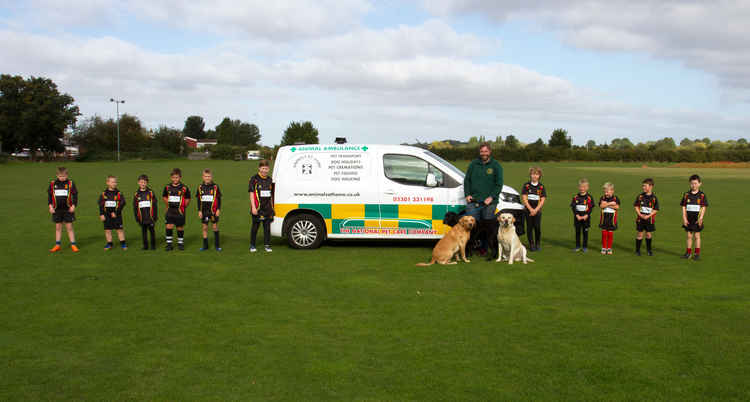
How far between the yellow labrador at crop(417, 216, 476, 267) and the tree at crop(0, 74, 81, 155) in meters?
71.0

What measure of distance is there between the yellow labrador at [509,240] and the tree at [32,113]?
71468mm

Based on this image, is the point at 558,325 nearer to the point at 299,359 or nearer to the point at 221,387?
the point at 299,359

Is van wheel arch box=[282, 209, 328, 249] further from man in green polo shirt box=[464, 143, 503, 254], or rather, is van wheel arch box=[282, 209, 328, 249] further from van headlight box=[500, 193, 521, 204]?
van headlight box=[500, 193, 521, 204]

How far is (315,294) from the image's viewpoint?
6617mm

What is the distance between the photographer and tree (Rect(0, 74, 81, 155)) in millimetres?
64875

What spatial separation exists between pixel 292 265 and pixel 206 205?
2.25 m

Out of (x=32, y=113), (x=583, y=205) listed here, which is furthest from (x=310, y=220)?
(x=32, y=113)

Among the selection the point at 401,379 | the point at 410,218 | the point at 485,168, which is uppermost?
the point at 485,168

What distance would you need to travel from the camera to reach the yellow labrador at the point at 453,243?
829 centimetres

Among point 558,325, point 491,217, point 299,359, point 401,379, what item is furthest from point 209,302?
point 491,217

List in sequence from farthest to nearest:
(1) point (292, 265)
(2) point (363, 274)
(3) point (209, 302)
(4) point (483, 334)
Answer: (1) point (292, 265) < (2) point (363, 274) < (3) point (209, 302) < (4) point (483, 334)

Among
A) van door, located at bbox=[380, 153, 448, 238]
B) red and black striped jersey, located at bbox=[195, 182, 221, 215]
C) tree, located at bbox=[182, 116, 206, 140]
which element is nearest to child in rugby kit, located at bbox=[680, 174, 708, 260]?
van door, located at bbox=[380, 153, 448, 238]

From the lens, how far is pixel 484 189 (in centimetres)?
870

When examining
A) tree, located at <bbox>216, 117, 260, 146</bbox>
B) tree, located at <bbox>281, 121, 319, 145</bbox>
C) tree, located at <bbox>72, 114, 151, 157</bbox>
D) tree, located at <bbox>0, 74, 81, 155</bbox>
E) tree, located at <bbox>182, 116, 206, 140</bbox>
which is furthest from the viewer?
tree, located at <bbox>182, 116, 206, 140</bbox>
